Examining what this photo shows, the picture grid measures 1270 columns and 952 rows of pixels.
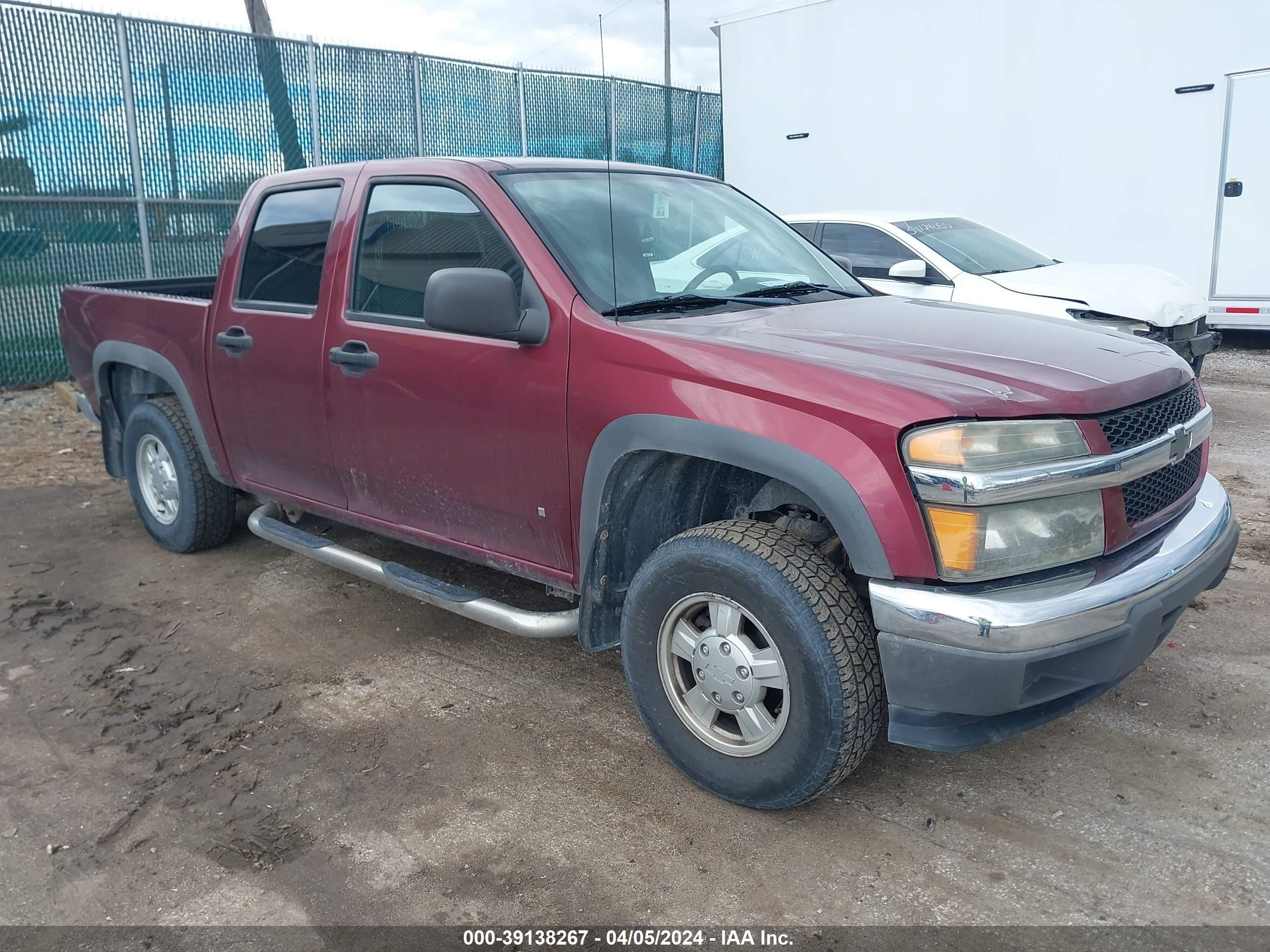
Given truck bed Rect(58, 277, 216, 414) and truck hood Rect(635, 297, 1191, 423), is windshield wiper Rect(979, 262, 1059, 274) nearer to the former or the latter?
truck hood Rect(635, 297, 1191, 423)

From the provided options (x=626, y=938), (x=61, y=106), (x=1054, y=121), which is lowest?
(x=626, y=938)


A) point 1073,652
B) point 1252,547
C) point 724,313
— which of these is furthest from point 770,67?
point 1073,652

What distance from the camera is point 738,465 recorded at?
109 inches

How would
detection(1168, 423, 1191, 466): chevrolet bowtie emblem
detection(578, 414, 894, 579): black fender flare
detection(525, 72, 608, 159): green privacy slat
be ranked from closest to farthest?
detection(578, 414, 894, 579): black fender flare
detection(1168, 423, 1191, 466): chevrolet bowtie emblem
detection(525, 72, 608, 159): green privacy slat

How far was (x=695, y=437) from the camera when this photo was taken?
2.86m

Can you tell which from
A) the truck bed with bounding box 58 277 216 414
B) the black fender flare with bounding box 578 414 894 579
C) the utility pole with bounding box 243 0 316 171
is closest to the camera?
the black fender flare with bounding box 578 414 894 579

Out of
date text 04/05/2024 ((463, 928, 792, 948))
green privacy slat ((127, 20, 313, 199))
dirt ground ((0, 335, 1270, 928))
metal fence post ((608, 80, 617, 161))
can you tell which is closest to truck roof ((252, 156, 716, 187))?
dirt ground ((0, 335, 1270, 928))

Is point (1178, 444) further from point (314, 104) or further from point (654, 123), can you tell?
point (654, 123)

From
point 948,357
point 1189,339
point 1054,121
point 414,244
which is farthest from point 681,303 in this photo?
point 1054,121

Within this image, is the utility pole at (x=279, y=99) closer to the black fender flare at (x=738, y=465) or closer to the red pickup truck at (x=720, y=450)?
the red pickup truck at (x=720, y=450)

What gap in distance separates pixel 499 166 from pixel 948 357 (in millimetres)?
1785

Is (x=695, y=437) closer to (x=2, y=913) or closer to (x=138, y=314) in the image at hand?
(x=2, y=913)

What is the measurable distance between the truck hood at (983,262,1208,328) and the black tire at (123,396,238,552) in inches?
212

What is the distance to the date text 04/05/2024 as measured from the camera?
8.00 feet
